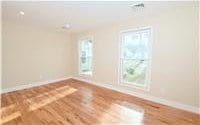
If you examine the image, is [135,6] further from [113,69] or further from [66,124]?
[66,124]

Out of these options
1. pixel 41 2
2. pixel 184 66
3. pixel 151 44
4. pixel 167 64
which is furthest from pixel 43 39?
pixel 184 66

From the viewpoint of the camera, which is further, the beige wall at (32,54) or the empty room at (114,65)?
the beige wall at (32,54)

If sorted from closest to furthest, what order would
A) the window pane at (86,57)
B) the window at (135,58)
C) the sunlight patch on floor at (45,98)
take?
1. the sunlight patch on floor at (45,98)
2. the window at (135,58)
3. the window pane at (86,57)

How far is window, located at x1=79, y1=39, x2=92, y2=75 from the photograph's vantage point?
5.29 metres

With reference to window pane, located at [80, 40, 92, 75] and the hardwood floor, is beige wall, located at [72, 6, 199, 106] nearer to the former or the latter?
the hardwood floor

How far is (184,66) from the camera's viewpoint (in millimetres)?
2754

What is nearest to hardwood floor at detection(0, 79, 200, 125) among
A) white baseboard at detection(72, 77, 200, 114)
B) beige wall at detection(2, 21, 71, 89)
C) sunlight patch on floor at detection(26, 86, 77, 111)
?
sunlight patch on floor at detection(26, 86, 77, 111)

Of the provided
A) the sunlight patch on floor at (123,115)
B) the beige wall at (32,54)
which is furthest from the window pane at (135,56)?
the beige wall at (32,54)

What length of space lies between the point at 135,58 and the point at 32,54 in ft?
11.8

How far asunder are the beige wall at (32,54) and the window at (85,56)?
0.68 m

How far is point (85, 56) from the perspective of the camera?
5562mm

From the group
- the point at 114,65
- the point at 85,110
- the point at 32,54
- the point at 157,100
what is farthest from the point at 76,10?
Result: the point at 157,100

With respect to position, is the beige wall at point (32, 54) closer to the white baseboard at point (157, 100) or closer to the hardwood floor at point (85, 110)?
the hardwood floor at point (85, 110)

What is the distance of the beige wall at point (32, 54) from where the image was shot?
394 cm
